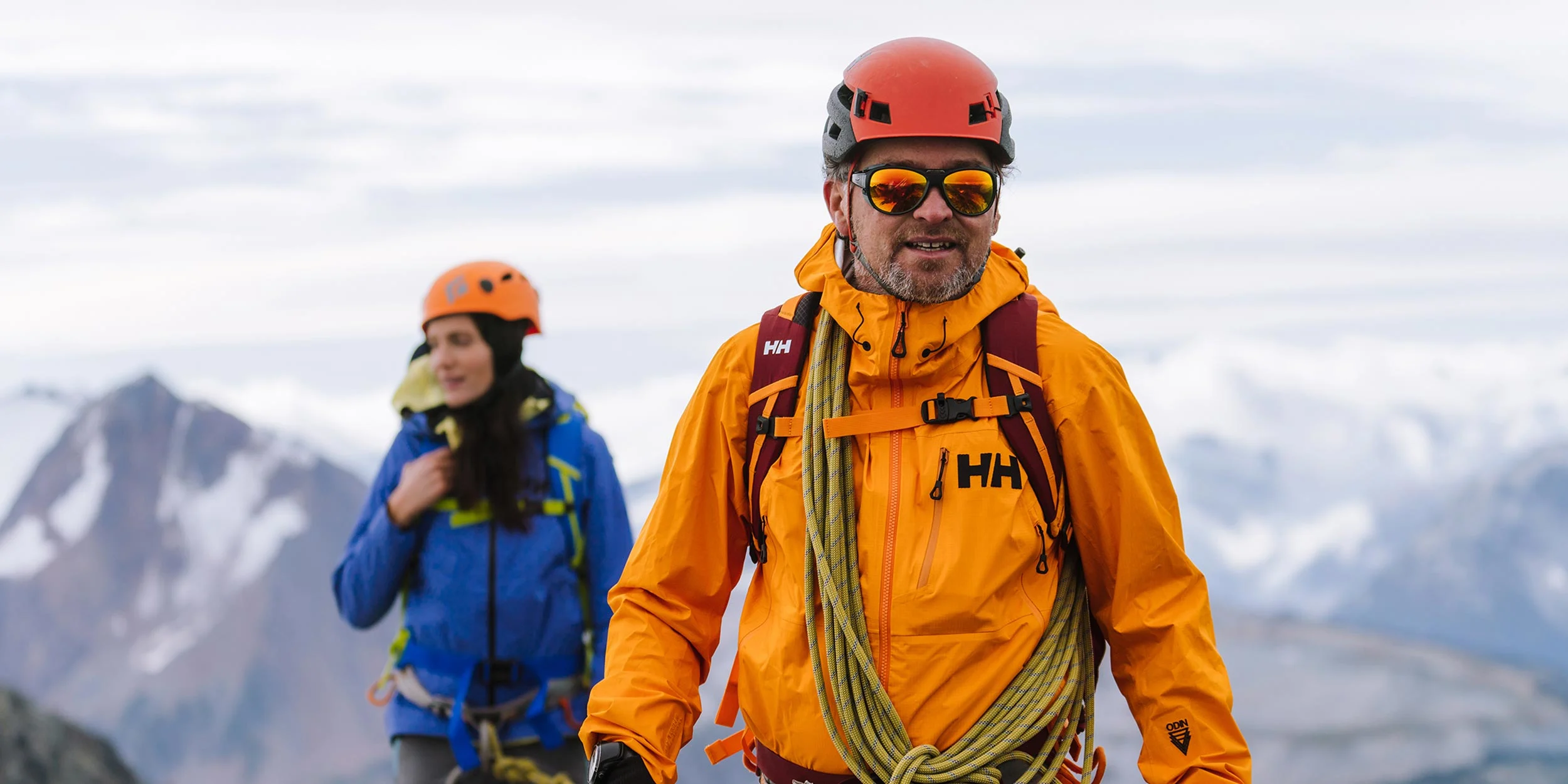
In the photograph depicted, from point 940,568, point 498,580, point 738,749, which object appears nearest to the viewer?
point 940,568

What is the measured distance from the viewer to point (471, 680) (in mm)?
6230

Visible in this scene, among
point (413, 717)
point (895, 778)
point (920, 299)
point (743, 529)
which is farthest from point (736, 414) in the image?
point (413, 717)

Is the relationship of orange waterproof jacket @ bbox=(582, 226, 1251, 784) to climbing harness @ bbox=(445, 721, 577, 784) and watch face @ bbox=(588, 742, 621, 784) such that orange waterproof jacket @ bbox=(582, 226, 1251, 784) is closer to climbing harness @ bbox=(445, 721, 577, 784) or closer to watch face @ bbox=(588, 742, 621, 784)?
watch face @ bbox=(588, 742, 621, 784)

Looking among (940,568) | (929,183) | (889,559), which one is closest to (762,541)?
(889,559)

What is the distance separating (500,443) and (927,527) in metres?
3.12

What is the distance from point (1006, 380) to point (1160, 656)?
0.76 metres

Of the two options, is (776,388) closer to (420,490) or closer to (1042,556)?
(1042,556)

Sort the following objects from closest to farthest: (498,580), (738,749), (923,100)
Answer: (923,100) → (738,749) → (498,580)

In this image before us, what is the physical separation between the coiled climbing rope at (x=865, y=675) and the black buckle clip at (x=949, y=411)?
0.73ft

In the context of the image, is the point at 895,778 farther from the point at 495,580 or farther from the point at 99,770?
the point at 99,770

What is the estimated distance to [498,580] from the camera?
6180 mm

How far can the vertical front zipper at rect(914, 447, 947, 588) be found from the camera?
3564 millimetres

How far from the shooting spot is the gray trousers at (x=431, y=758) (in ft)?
20.7

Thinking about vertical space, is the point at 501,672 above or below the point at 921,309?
below
